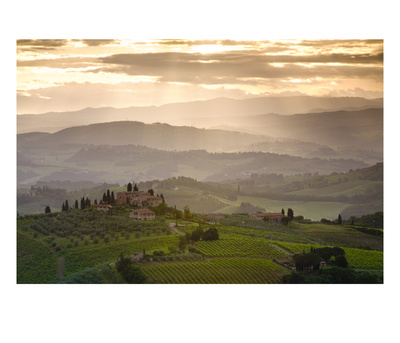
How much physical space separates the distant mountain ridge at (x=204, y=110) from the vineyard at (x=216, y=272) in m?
4.62

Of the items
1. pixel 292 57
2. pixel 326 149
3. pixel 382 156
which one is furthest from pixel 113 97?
pixel 382 156

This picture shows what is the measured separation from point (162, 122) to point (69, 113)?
2969 millimetres

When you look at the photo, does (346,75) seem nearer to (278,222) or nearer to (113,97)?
(278,222)

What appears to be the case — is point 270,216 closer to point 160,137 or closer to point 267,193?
point 267,193

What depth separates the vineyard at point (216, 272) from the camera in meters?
16.2

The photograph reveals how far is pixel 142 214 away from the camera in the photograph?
17688mm

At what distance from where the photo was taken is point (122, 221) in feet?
57.5

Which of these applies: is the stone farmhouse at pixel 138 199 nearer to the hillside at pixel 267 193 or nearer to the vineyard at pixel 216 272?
the hillside at pixel 267 193

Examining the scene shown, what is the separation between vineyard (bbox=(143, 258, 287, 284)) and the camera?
16219mm

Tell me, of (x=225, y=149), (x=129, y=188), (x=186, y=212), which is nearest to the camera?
(x=186, y=212)

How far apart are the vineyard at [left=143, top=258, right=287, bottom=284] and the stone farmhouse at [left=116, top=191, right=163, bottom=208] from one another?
222 cm

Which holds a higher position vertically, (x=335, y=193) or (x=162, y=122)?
(x=162, y=122)

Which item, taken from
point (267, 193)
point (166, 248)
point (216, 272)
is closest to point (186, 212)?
point (166, 248)

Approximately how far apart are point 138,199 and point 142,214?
635 mm
